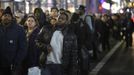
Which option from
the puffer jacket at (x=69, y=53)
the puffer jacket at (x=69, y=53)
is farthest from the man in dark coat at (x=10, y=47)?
the puffer jacket at (x=69, y=53)

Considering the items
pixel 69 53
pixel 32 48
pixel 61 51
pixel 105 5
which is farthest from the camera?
pixel 105 5

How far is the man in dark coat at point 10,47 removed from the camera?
29.9 feet

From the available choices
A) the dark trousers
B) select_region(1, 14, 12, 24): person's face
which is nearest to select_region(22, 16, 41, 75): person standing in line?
the dark trousers

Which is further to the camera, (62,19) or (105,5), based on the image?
(105,5)

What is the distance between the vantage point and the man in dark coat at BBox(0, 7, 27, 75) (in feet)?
29.9

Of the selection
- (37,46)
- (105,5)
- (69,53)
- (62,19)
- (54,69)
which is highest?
(62,19)

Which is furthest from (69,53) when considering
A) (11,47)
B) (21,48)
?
(11,47)

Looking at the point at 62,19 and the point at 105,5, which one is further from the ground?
the point at 62,19

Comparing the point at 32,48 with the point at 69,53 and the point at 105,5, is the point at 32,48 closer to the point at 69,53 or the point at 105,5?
the point at 69,53

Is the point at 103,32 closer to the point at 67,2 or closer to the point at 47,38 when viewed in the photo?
the point at 67,2

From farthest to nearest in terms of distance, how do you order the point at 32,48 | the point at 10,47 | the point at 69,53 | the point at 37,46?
the point at 69,53 → the point at 32,48 → the point at 37,46 → the point at 10,47

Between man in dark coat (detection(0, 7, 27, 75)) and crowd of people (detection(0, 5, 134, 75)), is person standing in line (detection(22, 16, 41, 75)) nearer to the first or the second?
crowd of people (detection(0, 5, 134, 75))

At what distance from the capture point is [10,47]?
914cm

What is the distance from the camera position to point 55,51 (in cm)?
963
